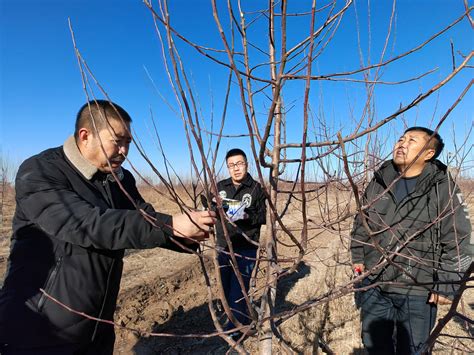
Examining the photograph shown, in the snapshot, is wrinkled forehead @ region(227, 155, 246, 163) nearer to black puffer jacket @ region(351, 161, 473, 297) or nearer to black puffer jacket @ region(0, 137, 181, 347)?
black puffer jacket @ region(351, 161, 473, 297)

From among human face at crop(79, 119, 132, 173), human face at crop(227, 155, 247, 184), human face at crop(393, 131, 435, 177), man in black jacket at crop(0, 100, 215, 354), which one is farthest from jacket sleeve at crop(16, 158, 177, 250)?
human face at crop(227, 155, 247, 184)

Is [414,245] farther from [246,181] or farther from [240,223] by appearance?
[246,181]

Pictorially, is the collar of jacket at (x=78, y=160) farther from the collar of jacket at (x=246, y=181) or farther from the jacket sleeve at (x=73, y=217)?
the collar of jacket at (x=246, y=181)

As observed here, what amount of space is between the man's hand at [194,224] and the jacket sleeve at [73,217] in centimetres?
4

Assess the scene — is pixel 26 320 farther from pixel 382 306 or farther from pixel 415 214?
pixel 415 214

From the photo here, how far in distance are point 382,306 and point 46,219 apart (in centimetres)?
194

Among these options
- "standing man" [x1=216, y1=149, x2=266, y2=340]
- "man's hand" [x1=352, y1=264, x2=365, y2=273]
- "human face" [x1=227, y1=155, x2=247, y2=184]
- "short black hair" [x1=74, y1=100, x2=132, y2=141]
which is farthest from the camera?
"human face" [x1=227, y1=155, x2=247, y2=184]

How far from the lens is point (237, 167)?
310 cm

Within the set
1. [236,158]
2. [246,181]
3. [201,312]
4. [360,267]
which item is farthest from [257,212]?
[201,312]

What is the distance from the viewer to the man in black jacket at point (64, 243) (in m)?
1.13

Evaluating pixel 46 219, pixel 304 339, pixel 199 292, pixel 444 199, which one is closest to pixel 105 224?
pixel 46 219

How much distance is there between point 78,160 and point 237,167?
186 centimetres

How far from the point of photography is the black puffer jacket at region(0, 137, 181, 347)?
1.16 m

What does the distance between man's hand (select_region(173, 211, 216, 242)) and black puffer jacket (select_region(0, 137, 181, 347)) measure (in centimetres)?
18
